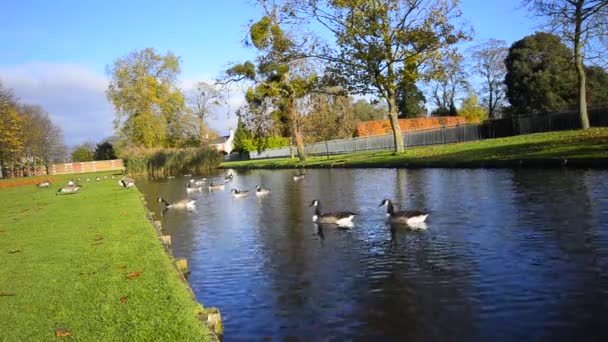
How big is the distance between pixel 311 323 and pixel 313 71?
1689 inches

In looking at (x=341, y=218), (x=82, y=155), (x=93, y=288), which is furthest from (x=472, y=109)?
(x=82, y=155)

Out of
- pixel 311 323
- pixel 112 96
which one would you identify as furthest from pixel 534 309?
pixel 112 96

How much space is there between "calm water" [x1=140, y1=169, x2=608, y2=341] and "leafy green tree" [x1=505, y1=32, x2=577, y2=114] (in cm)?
3582

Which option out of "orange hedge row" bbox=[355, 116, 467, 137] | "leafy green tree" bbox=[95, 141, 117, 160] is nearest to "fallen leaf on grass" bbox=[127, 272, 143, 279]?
"orange hedge row" bbox=[355, 116, 467, 137]

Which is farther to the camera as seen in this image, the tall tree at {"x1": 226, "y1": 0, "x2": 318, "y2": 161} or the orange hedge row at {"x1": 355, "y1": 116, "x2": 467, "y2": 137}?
the orange hedge row at {"x1": 355, "y1": 116, "x2": 467, "y2": 137}

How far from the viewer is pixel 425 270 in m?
8.56

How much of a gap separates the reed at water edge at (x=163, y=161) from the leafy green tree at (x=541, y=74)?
3676cm

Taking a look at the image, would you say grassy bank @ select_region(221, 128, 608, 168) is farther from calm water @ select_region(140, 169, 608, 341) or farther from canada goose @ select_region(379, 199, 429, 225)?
canada goose @ select_region(379, 199, 429, 225)

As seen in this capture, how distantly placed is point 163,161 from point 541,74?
137 feet

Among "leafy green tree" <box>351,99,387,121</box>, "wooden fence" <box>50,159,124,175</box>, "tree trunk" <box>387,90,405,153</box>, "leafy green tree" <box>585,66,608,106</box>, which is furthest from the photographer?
"leafy green tree" <box>351,99,387,121</box>

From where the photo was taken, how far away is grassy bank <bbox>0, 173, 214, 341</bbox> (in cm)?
555

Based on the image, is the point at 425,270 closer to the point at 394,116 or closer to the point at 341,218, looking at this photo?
the point at 341,218

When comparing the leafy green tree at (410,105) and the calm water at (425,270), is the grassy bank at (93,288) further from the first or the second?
the leafy green tree at (410,105)

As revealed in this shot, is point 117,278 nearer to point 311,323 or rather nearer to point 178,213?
point 311,323
